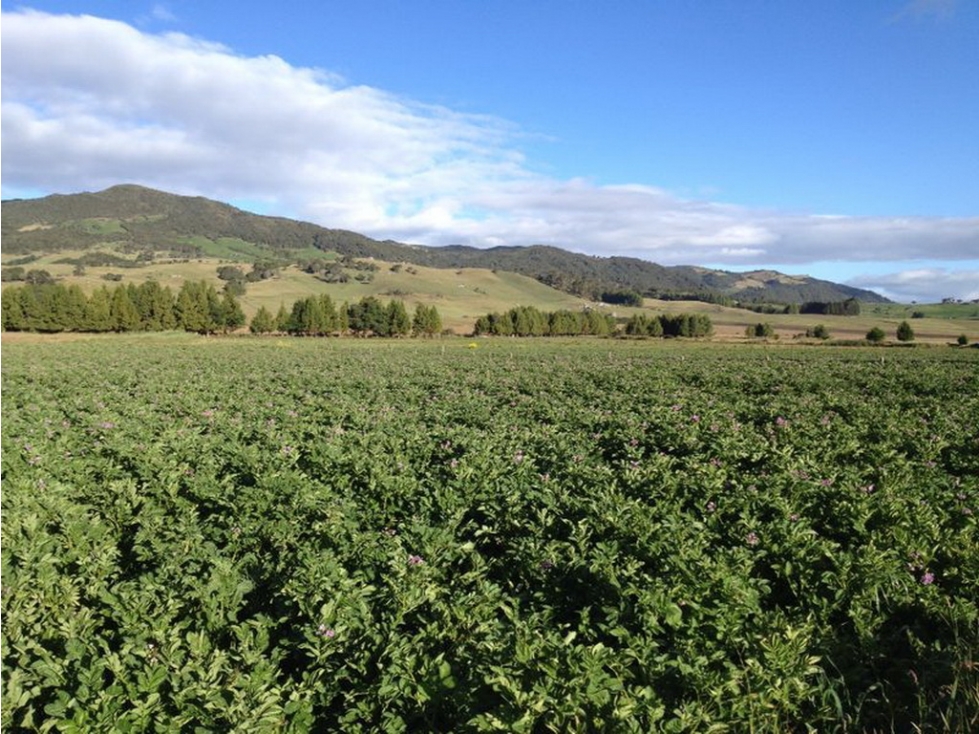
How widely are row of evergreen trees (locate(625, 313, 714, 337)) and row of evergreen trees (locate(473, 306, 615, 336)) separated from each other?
5.53 meters

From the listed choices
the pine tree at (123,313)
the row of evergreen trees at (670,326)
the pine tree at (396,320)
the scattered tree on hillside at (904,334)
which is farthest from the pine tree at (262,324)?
the scattered tree on hillside at (904,334)

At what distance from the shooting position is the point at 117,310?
10044 centimetres

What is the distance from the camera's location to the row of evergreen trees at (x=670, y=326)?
128375 mm

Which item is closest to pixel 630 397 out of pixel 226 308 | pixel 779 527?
pixel 779 527

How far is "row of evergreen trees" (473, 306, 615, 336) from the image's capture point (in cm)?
12069

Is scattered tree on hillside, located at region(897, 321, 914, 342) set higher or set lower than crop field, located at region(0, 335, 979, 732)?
higher

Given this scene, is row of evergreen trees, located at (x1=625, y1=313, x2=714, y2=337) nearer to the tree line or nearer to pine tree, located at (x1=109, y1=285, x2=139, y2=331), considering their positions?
the tree line

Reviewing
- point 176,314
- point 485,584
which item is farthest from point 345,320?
point 485,584

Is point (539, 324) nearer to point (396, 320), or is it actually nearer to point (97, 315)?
point (396, 320)

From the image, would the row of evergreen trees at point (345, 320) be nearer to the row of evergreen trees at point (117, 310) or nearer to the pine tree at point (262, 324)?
the pine tree at point (262, 324)

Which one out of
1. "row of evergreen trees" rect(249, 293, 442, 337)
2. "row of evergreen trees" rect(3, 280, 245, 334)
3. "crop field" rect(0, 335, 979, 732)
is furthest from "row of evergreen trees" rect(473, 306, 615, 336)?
"crop field" rect(0, 335, 979, 732)

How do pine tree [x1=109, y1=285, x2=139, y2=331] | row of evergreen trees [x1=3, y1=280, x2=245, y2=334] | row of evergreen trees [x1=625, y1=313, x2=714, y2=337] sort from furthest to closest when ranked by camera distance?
row of evergreen trees [x1=625, y1=313, x2=714, y2=337] → pine tree [x1=109, y1=285, x2=139, y2=331] → row of evergreen trees [x1=3, y1=280, x2=245, y2=334]

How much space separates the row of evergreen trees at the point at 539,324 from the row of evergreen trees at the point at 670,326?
5526 millimetres

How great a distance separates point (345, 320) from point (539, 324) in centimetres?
3936
